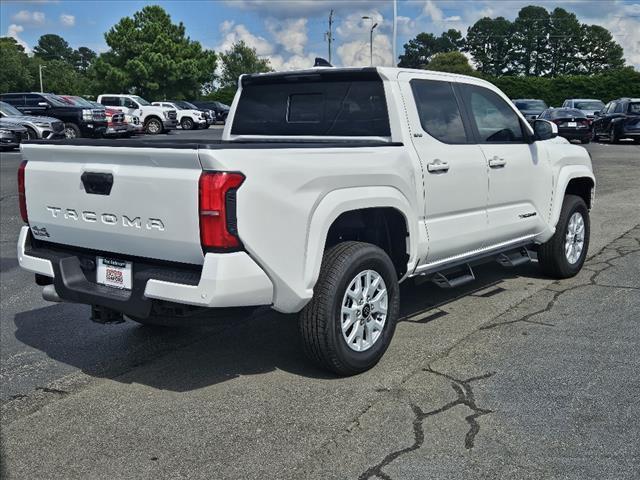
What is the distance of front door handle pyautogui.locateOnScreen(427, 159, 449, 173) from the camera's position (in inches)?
194

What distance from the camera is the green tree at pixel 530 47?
110 metres

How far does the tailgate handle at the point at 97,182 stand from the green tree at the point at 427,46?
122 m

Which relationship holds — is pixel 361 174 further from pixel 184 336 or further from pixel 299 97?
pixel 184 336

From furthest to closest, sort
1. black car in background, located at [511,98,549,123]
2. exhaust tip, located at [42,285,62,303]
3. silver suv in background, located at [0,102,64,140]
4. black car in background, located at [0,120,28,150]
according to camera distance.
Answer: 1. black car in background, located at [511,98,549,123]
2. silver suv in background, located at [0,102,64,140]
3. black car in background, located at [0,120,28,150]
4. exhaust tip, located at [42,285,62,303]

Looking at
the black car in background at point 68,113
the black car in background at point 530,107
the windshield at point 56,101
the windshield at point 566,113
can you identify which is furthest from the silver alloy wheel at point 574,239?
the black car in background at point 530,107

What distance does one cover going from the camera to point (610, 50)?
105 metres

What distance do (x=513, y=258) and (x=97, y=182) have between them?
359cm

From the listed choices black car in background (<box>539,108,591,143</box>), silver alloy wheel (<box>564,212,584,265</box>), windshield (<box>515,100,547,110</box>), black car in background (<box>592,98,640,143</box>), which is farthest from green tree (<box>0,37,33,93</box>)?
silver alloy wheel (<box>564,212,584,265</box>)

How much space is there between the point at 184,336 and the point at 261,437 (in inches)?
75.9

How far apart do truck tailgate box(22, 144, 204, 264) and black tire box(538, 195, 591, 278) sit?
4052mm

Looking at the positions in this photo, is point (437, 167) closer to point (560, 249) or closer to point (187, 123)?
point (560, 249)

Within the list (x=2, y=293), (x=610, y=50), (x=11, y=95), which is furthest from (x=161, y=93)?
(x=610, y=50)

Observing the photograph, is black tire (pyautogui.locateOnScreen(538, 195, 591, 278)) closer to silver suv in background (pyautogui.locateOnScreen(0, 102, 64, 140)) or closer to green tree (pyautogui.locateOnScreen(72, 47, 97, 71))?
silver suv in background (pyautogui.locateOnScreen(0, 102, 64, 140))

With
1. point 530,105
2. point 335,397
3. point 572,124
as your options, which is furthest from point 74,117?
point 335,397
